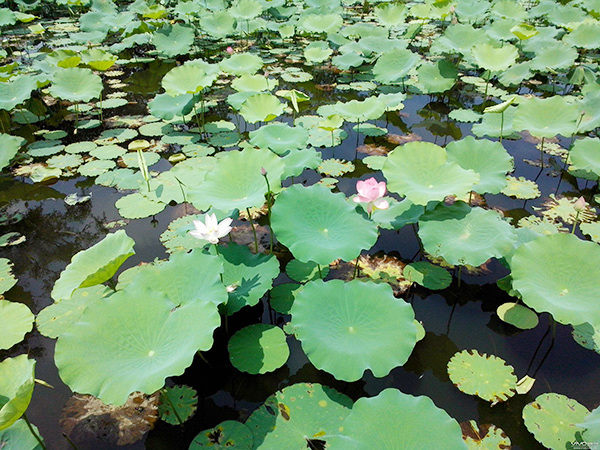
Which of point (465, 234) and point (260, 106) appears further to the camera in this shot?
point (260, 106)

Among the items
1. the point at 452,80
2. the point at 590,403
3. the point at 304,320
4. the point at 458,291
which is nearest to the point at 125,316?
the point at 304,320

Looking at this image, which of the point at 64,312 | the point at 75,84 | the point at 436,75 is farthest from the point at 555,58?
the point at 64,312

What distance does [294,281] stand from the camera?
2.71 m

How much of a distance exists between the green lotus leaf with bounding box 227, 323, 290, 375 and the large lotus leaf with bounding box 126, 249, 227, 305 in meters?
0.39

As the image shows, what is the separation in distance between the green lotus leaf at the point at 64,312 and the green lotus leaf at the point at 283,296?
1.02m

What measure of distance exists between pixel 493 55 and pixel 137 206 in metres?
4.77

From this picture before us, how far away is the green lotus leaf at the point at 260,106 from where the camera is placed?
4012 millimetres

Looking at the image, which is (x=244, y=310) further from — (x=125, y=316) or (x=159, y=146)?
(x=159, y=146)

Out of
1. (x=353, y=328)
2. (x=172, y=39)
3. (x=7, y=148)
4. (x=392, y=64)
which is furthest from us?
(x=172, y=39)

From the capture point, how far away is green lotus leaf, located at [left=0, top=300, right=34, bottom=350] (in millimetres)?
2166

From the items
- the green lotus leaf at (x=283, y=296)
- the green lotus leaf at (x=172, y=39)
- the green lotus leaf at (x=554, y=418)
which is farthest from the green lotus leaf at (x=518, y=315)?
the green lotus leaf at (x=172, y=39)

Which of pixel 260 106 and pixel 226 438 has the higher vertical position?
Answer: pixel 260 106

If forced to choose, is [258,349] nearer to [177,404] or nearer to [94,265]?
[177,404]

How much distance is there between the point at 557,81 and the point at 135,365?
6968 millimetres
